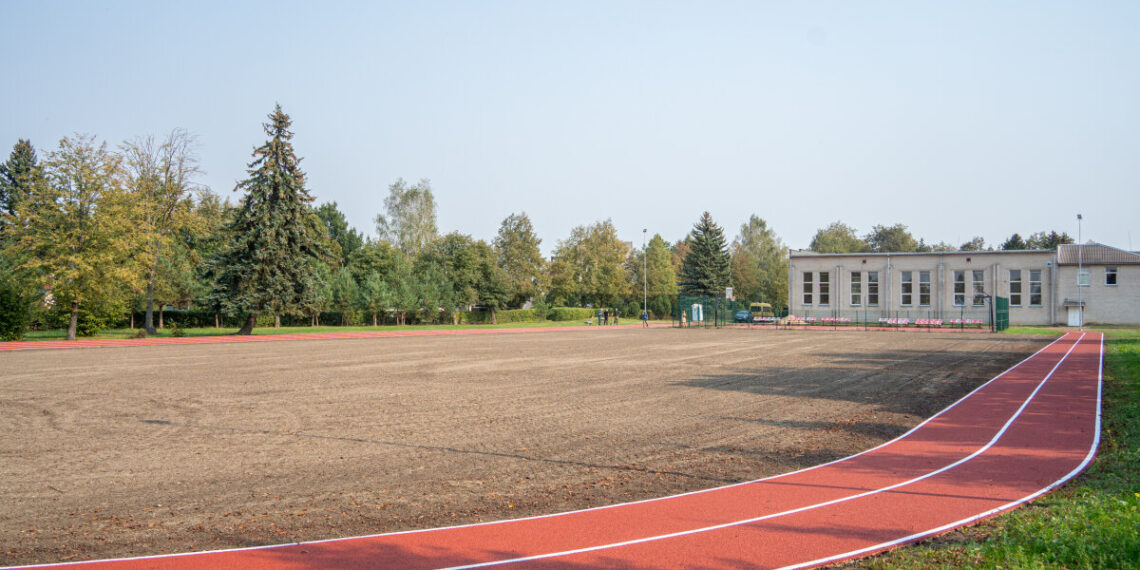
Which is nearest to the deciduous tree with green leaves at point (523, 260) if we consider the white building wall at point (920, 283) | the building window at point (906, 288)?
the white building wall at point (920, 283)

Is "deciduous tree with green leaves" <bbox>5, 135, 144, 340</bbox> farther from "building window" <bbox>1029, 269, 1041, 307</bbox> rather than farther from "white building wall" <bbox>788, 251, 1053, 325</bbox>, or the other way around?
"building window" <bbox>1029, 269, 1041, 307</bbox>

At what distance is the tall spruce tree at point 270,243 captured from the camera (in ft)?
147

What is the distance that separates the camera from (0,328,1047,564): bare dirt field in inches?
274

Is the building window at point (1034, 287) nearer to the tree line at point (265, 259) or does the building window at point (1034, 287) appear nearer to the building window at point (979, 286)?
the building window at point (979, 286)

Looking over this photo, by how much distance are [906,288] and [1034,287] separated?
832 centimetres

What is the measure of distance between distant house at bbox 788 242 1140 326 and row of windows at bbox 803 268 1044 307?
6cm

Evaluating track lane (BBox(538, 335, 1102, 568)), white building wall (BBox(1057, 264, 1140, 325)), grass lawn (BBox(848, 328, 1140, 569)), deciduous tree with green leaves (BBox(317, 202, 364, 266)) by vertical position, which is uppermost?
deciduous tree with green leaves (BBox(317, 202, 364, 266))

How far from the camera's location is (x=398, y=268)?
6744 centimetres

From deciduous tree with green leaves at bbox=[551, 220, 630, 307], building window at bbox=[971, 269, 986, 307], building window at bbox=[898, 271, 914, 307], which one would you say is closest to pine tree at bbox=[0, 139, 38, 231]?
deciduous tree with green leaves at bbox=[551, 220, 630, 307]

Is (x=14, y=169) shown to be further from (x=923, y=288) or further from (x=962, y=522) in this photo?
(x=962, y=522)

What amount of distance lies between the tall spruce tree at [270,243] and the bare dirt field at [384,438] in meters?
21.9

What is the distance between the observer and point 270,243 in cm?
4484

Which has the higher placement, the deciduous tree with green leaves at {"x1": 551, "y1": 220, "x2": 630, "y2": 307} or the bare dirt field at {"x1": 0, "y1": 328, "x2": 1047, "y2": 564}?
the deciduous tree with green leaves at {"x1": 551, "y1": 220, "x2": 630, "y2": 307}

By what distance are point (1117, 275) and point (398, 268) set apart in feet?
191
